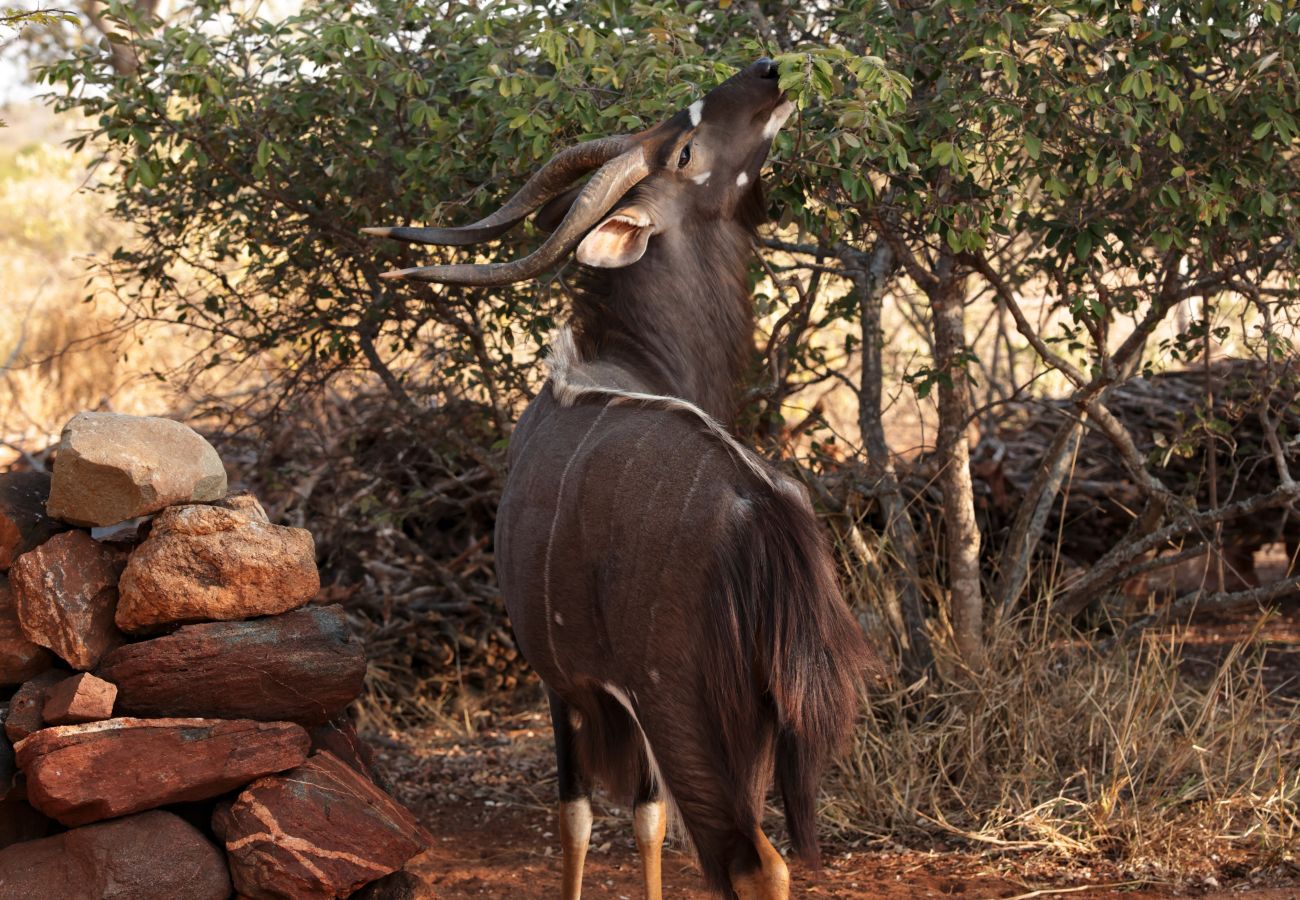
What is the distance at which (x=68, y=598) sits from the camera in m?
3.58

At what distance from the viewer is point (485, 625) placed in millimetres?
6598

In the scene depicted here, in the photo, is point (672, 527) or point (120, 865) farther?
point (120, 865)

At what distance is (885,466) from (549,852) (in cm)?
180

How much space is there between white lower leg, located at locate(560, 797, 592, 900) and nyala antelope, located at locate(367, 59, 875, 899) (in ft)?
0.33

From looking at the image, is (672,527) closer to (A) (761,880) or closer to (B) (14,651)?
(A) (761,880)

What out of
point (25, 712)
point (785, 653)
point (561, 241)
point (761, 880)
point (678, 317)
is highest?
point (561, 241)

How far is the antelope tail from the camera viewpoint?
2.78m

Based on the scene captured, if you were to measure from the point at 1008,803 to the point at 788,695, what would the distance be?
1934 millimetres

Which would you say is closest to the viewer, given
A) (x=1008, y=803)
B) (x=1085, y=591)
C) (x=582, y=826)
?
(x=582, y=826)

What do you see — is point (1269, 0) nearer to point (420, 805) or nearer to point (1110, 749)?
point (1110, 749)

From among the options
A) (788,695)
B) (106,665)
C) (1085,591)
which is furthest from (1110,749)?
(106,665)

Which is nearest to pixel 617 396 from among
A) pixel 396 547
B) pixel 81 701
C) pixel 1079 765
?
pixel 81 701

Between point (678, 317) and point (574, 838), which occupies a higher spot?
point (678, 317)

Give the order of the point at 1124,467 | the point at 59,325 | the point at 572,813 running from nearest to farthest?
the point at 572,813
the point at 1124,467
the point at 59,325
